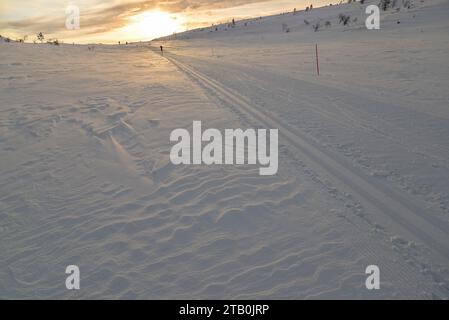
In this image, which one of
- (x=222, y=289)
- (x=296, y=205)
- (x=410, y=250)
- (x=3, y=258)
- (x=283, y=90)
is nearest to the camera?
(x=222, y=289)

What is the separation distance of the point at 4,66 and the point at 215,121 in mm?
14428

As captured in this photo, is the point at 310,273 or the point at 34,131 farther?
the point at 34,131

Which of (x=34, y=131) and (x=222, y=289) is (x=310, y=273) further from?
(x=34, y=131)

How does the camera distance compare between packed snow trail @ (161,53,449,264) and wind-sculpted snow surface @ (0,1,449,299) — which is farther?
packed snow trail @ (161,53,449,264)

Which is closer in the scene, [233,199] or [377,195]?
[377,195]

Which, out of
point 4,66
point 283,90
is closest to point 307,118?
point 283,90

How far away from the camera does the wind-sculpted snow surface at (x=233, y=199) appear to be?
3906mm

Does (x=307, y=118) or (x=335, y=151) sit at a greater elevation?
(x=307, y=118)

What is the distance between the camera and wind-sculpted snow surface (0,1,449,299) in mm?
3906

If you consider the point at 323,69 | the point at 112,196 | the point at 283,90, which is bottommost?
the point at 112,196

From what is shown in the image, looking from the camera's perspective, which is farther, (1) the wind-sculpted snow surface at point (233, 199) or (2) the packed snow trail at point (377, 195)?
(2) the packed snow trail at point (377, 195)

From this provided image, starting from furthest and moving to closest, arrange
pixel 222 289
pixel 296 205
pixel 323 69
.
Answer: pixel 323 69 → pixel 296 205 → pixel 222 289

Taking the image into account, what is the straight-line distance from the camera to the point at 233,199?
5.41 metres

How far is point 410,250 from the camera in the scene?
401 centimetres
